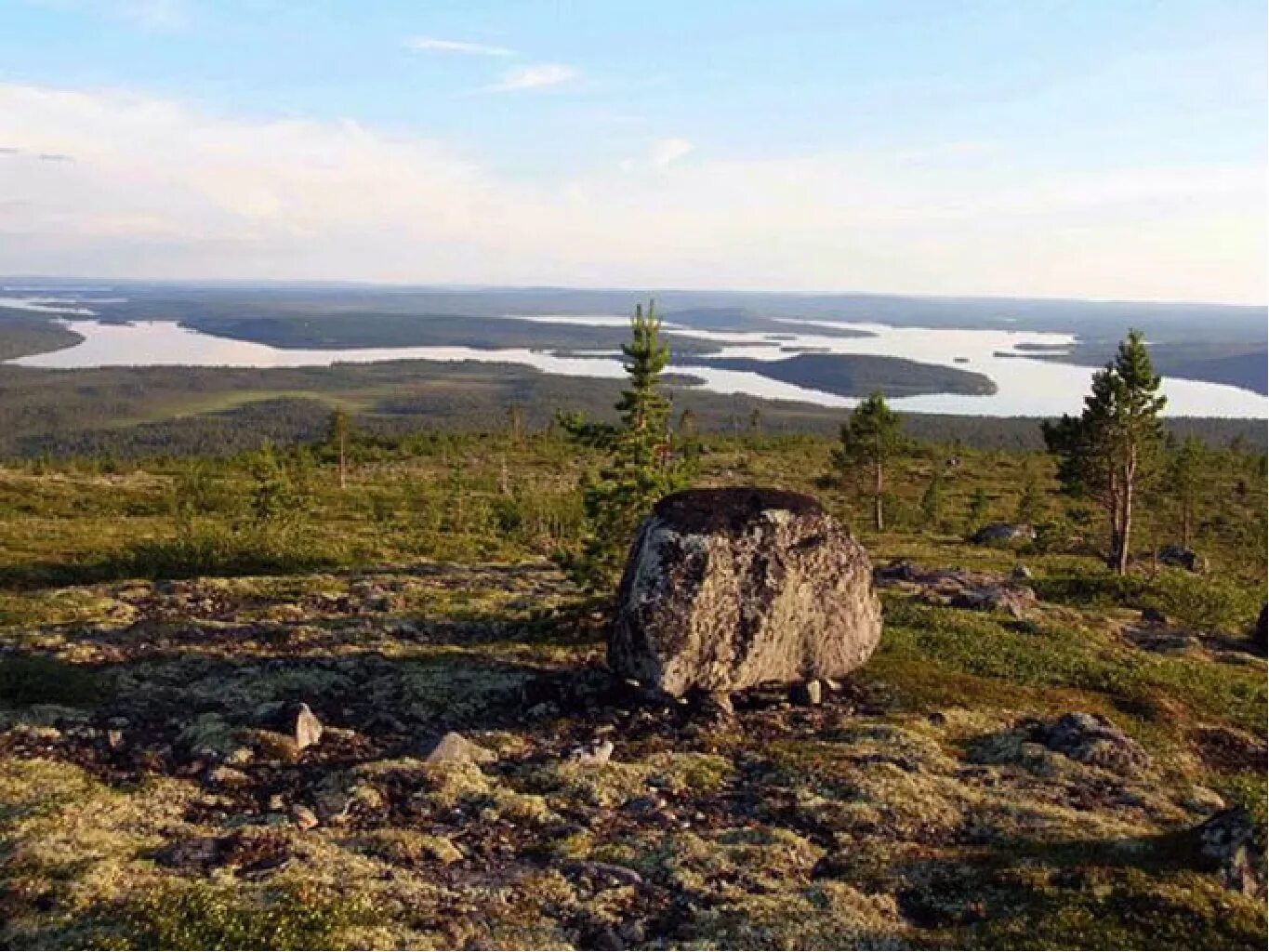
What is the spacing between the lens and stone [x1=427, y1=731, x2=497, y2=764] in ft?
63.9

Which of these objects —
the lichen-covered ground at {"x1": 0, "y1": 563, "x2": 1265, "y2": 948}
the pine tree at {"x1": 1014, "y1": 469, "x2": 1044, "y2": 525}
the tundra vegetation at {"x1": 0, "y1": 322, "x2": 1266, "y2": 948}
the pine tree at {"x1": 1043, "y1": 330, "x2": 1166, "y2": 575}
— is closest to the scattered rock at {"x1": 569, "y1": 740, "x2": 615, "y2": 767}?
the tundra vegetation at {"x1": 0, "y1": 322, "x2": 1266, "y2": 948}

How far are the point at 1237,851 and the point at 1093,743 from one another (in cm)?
669

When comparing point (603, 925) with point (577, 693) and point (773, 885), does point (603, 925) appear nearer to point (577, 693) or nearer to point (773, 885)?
point (773, 885)

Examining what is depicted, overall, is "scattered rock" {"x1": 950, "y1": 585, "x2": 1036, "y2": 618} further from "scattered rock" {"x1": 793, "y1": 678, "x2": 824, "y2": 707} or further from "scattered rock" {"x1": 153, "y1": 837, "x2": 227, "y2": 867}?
"scattered rock" {"x1": 153, "y1": 837, "x2": 227, "y2": 867}

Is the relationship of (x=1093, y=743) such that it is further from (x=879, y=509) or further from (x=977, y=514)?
(x=977, y=514)

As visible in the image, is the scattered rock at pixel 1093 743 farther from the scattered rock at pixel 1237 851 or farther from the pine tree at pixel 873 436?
the pine tree at pixel 873 436

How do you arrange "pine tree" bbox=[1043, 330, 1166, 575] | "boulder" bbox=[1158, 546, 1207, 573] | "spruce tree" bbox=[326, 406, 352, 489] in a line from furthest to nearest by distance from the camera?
"spruce tree" bbox=[326, 406, 352, 489], "boulder" bbox=[1158, 546, 1207, 573], "pine tree" bbox=[1043, 330, 1166, 575]

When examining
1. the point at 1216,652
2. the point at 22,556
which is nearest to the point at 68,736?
the point at 22,556

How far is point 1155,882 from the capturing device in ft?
47.6

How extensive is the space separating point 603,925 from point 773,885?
9.18 ft

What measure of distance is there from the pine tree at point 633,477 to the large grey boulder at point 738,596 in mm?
3989

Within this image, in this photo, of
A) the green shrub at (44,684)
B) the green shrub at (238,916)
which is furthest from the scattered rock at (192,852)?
the green shrub at (44,684)

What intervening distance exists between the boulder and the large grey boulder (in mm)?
44478

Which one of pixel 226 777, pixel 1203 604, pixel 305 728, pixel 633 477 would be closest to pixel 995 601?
pixel 1203 604
